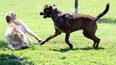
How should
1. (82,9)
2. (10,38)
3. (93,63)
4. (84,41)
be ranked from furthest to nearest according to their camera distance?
1. (82,9)
2. (84,41)
3. (10,38)
4. (93,63)

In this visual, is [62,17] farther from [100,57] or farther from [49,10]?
[100,57]

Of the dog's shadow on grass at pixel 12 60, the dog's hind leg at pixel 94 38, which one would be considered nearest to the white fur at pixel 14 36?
the dog's shadow on grass at pixel 12 60

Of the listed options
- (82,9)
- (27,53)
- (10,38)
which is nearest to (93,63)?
(27,53)

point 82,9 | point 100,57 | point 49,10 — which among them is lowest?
point 82,9

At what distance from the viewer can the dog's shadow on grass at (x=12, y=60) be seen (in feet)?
29.9

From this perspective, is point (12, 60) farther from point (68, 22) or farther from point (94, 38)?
point (94, 38)

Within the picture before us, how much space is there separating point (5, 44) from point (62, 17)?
2.02 metres

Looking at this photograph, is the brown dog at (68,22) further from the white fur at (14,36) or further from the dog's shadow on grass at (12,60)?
the dog's shadow on grass at (12,60)

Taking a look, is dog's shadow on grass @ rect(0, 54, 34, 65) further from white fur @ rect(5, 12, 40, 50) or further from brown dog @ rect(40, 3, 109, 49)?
brown dog @ rect(40, 3, 109, 49)

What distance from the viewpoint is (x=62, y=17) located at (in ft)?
37.7

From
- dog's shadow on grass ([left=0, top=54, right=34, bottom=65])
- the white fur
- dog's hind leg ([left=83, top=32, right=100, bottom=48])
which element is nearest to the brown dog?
dog's hind leg ([left=83, top=32, right=100, bottom=48])

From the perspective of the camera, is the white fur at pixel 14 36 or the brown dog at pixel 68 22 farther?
the brown dog at pixel 68 22

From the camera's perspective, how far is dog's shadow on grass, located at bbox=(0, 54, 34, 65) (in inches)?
359

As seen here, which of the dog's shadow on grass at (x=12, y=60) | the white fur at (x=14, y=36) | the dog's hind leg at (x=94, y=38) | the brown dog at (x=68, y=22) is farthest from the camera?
the dog's hind leg at (x=94, y=38)
